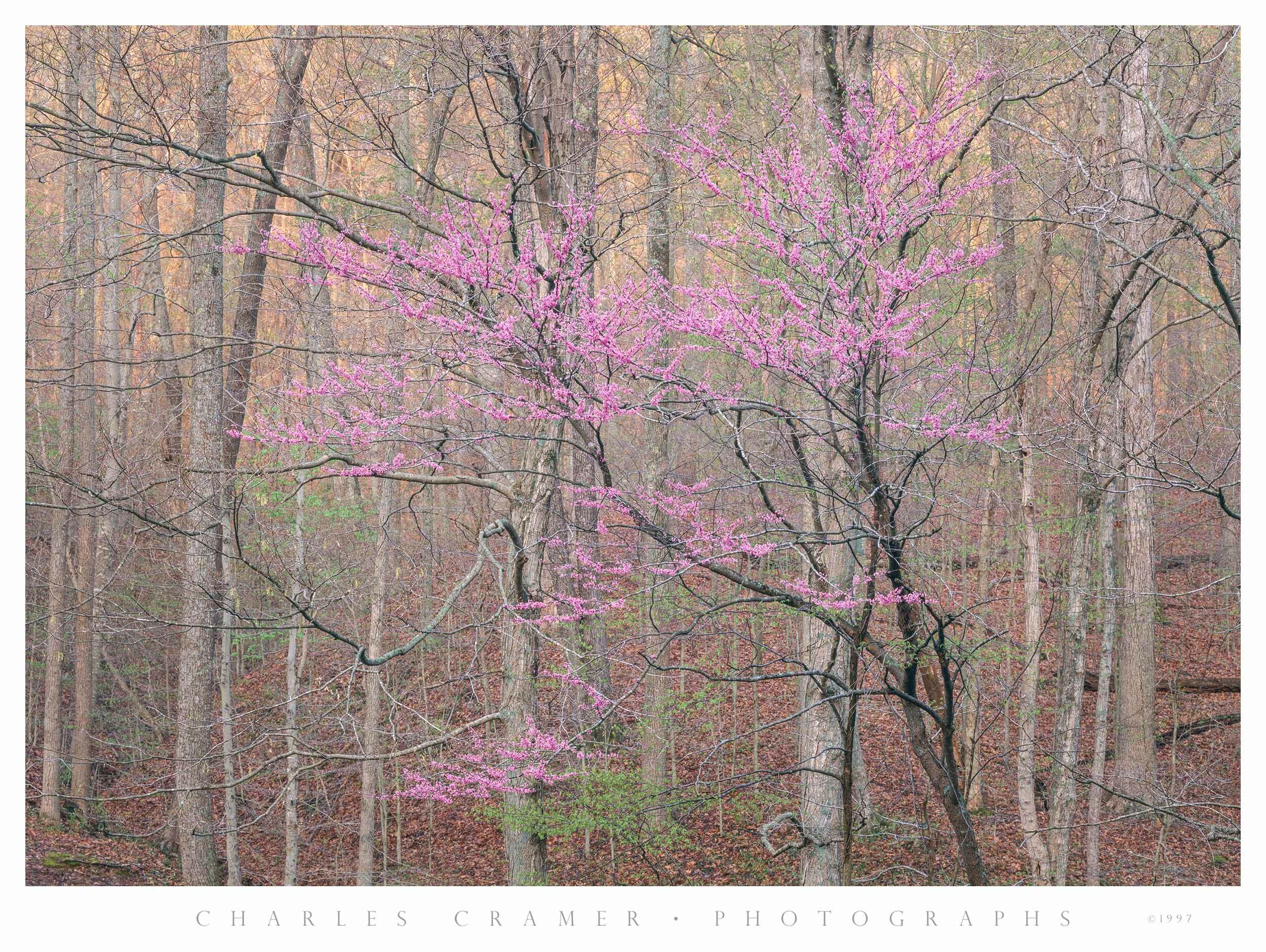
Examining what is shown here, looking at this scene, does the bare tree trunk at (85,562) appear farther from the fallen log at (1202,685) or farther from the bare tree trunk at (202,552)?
the fallen log at (1202,685)

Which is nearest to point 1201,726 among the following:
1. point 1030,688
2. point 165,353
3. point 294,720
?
point 1030,688

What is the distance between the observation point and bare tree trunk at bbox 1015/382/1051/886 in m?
6.36

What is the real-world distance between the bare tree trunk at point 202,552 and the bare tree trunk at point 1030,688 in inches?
206

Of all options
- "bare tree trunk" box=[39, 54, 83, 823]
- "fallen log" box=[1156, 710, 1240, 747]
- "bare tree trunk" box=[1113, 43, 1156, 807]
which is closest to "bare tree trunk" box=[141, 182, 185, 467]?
"bare tree trunk" box=[39, 54, 83, 823]

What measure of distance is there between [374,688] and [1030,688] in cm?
472

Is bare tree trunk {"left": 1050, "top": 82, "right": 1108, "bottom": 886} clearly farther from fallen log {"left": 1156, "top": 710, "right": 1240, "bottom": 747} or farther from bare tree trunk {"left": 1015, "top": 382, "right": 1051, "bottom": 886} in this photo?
fallen log {"left": 1156, "top": 710, "right": 1240, "bottom": 747}

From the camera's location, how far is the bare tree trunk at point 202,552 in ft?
20.6

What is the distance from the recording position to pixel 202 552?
626cm

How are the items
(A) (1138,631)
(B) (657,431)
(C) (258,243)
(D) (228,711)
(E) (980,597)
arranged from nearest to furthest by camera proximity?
(D) (228,711), (B) (657,431), (C) (258,243), (A) (1138,631), (E) (980,597)

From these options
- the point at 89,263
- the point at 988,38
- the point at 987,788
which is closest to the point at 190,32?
the point at 89,263

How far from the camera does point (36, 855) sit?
21.4ft

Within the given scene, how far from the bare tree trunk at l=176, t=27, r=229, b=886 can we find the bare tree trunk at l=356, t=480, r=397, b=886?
101 cm

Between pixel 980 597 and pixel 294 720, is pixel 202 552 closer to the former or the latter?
pixel 294 720
